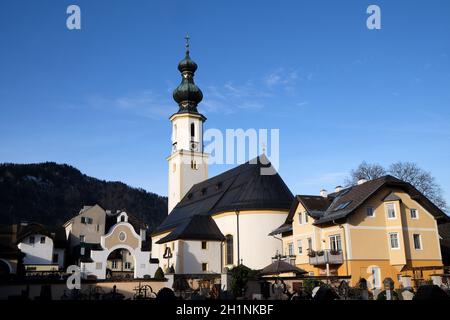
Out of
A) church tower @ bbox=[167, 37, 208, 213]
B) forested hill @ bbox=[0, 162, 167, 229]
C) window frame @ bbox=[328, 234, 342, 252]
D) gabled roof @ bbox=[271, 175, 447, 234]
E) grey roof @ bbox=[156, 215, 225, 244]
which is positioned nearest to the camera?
window frame @ bbox=[328, 234, 342, 252]

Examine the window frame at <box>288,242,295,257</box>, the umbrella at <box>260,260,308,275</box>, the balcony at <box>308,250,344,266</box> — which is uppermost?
the window frame at <box>288,242,295,257</box>

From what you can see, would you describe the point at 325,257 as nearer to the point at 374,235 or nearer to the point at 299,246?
the point at 374,235

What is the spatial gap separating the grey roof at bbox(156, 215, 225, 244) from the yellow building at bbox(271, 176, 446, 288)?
12186mm

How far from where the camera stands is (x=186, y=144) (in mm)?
58688

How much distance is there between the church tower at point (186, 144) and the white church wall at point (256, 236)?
54.4 ft

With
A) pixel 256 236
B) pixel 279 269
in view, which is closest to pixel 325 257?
pixel 279 269

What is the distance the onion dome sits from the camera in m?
59.8

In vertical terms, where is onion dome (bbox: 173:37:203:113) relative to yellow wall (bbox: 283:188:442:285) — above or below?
above

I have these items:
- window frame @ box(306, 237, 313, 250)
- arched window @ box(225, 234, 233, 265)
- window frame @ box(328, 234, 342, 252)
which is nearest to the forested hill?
arched window @ box(225, 234, 233, 265)

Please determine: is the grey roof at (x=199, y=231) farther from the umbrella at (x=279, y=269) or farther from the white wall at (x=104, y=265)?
the umbrella at (x=279, y=269)

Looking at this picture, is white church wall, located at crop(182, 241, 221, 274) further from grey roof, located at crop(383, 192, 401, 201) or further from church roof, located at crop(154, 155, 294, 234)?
grey roof, located at crop(383, 192, 401, 201)

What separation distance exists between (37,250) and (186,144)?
21828mm

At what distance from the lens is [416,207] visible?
104 ft
